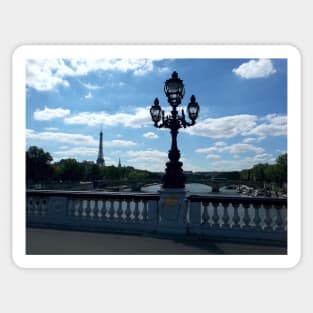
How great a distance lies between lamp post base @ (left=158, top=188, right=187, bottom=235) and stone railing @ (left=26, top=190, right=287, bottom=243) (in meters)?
0.02

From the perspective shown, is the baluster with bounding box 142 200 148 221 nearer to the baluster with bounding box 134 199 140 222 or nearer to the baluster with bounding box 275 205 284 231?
the baluster with bounding box 134 199 140 222

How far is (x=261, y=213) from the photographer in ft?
15.0

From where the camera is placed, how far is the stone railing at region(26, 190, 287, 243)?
4.47m

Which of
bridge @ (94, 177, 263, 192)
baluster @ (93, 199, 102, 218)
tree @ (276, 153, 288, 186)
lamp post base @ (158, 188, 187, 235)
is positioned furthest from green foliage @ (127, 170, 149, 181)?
tree @ (276, 153, 288, 186)

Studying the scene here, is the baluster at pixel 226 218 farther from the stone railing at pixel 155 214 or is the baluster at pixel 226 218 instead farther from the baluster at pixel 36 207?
the baluster at pixel 36 207

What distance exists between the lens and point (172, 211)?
488cm

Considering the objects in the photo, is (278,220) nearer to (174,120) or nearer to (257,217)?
(257,217)

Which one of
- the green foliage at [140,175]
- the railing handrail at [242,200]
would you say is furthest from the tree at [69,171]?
the railing handrail at [242,200]

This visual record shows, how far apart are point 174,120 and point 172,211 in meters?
1.58

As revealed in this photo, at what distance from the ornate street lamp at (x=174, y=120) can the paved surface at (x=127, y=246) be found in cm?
103

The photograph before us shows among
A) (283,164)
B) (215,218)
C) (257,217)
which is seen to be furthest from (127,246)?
(283,164)
